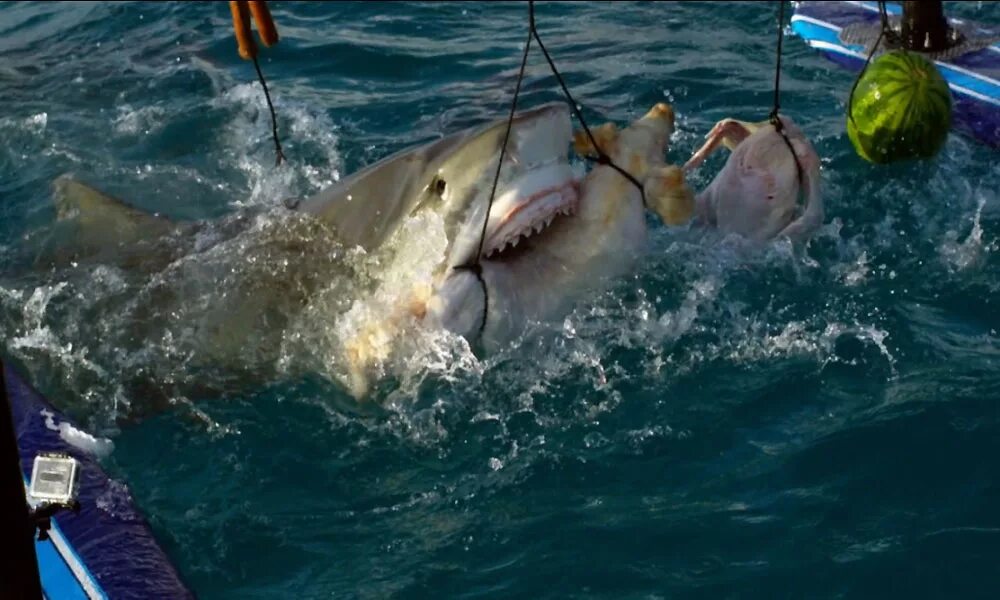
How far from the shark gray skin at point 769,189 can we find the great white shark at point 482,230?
13.3 inches

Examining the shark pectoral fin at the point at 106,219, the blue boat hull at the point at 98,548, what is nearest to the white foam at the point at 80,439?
the blue boat hull at the point at 98,548

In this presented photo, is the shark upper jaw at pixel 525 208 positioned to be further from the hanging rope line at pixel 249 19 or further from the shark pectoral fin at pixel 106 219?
the shark pectoral fin at pixel 106 219

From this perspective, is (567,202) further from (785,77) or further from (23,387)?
(785,77)

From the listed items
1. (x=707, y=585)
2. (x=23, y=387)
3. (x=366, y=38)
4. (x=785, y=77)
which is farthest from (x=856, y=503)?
(x=366, y=38)

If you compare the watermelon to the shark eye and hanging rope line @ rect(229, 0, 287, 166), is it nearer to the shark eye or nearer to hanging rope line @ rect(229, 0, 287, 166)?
the shark eye

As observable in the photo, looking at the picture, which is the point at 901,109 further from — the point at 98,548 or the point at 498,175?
the point at 98,548

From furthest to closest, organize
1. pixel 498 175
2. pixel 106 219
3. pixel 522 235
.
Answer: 1. pixel 106 219
2. pixel 522 235
3. pixel 498 175

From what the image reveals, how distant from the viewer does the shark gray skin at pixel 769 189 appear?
449 cm

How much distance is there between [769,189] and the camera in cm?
449

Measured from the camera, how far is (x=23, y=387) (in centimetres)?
445

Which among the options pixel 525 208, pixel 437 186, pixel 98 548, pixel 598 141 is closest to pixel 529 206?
pixel 525 208

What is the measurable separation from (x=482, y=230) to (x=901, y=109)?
2173 mm

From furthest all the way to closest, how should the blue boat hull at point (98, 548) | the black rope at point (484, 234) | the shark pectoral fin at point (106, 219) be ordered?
the shark pectoral fin at point (106, 219) → the black rope at point (484, 234) → the blue boat hull at point (98, 548)

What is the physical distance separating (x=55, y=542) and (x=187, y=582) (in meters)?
0.36
